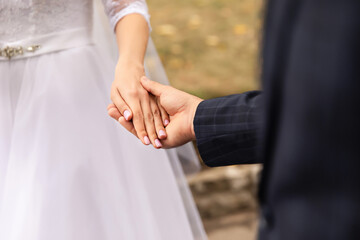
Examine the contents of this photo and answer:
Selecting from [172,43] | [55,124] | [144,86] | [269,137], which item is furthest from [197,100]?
[172,43]

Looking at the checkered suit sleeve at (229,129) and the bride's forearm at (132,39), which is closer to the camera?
the checkered suit sleeve at (229,129)

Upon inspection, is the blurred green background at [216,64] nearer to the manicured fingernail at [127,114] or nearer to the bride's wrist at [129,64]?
the bride's wrist at [129,64]

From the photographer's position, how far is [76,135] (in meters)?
1.45

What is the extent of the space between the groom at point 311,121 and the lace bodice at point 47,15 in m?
1.00

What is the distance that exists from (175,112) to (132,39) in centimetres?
31

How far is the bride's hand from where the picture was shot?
4.36 ft

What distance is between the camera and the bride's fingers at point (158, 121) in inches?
51.8


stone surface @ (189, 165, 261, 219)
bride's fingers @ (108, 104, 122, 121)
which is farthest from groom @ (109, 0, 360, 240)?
stone surface @ (189, 165, 261, 219)

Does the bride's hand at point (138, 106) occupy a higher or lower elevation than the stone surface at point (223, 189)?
higher

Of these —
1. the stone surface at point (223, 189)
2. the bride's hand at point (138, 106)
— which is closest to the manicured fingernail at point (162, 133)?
the bride's hand at point (138, 106)

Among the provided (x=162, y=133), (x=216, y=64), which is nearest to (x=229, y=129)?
(x=162, y=133)

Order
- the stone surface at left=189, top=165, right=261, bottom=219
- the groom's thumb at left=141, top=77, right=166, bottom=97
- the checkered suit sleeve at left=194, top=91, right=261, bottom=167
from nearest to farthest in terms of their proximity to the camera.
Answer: the checkered suit sleeve at left=194, top=91, right=261, bottom=167
the groom's thumb at left=141, top=77, right=166, bottom=97
the stone surface at left=189, top=165, right=261, bottom=219

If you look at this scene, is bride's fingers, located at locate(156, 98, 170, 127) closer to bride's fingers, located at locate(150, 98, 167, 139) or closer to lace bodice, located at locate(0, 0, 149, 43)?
bride's fingers, located at locate(150, 98, 167, 139)

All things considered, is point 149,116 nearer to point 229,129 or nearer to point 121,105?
point 121,105
